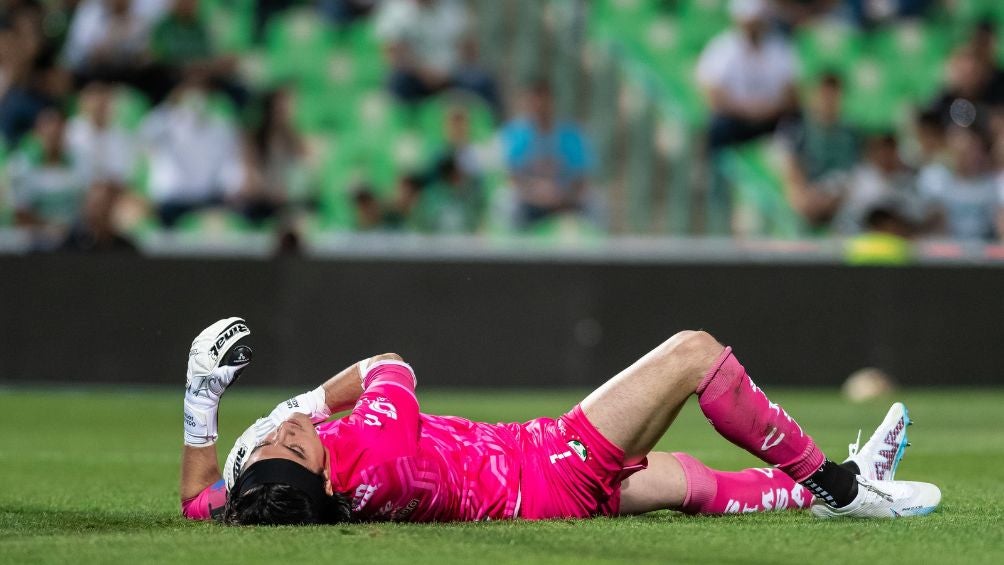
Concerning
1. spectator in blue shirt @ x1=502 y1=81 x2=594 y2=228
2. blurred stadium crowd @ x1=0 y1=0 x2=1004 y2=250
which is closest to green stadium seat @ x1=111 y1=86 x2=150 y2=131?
blurred stadium crowd @ x1=0 y1=0 x2=1004 y2=250

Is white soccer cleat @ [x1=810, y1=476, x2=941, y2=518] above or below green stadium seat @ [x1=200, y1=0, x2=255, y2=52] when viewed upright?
below

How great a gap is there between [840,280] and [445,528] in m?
9.99

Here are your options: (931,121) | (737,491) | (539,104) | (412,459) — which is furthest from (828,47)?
(412,459)

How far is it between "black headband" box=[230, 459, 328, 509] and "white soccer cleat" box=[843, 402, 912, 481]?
2.20 m

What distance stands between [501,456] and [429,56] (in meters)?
11.1

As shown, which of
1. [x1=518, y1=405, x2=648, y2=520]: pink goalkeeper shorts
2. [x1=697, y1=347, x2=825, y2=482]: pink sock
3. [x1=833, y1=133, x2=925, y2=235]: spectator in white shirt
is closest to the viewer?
[x1=697, y1=347, x2=825, y2=482]: pink sock

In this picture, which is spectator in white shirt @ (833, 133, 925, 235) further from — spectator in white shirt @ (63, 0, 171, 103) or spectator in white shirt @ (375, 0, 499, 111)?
spectator in white shirt @ (63, 0, 171, 103)

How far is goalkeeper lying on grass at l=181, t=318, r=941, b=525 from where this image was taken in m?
5.27

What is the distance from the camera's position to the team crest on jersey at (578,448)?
18.7 feet

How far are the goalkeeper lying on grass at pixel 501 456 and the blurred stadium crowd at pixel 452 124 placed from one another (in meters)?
8.62

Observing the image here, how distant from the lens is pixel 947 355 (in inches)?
589

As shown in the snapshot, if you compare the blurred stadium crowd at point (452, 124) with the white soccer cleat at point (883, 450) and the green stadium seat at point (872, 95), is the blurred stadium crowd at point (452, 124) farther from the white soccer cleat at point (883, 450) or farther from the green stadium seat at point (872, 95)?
the white soccer cleat at point (883, 450)

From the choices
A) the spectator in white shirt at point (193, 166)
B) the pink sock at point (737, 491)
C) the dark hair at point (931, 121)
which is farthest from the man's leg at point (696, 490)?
the dark hair at point (931, 121)

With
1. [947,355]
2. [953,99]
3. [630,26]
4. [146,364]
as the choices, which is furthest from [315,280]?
[953,99]
